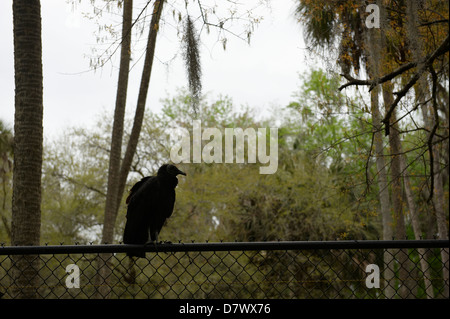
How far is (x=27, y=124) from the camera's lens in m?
4.31

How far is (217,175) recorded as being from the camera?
17453 millimetres

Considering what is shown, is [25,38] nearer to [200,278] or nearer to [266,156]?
Result: [200,278]

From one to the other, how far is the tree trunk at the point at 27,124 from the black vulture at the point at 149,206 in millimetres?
1500

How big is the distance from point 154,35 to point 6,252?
895cm

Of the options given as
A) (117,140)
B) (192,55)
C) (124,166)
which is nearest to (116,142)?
(117,140)

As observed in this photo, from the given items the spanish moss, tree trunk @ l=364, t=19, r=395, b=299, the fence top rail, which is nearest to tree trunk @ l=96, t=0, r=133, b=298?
tree trunk @ l=364, t=19, r=395, b=299

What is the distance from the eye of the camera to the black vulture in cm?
308

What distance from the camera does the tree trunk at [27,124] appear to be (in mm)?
4273

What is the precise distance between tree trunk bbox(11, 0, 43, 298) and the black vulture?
4.92ft

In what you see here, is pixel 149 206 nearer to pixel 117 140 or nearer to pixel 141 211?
pixel 141 211

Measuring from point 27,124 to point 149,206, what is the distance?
5.89 feet

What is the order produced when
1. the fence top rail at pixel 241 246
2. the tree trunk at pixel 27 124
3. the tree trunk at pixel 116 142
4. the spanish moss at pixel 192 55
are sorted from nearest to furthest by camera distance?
the fence top rail at pixel 241 246 → the spanish moss at pixel 192 55 → the tree trunk at pixel 27 124 → the tree trunk at pixel 116 142

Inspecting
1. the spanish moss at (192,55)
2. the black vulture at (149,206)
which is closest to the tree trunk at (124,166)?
the spanish moss at (192,55)

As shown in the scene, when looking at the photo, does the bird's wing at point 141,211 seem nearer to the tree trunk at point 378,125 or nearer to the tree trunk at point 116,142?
the tree trunk at point 378,125
